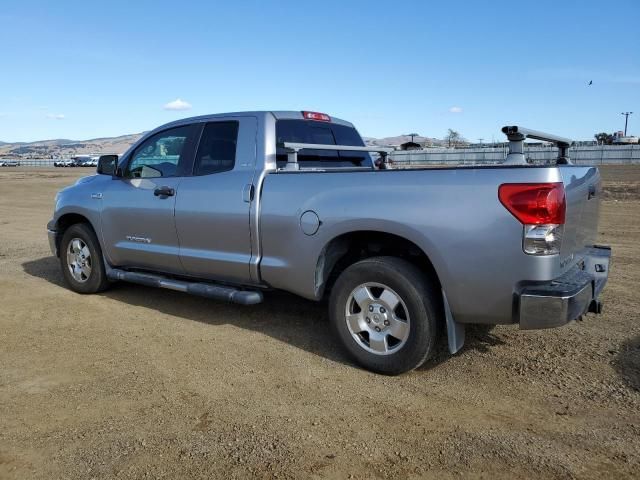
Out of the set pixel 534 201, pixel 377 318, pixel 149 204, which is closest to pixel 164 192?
pixel 149 204

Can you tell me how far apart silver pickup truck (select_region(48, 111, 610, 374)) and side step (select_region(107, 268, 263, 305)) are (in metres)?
0.02

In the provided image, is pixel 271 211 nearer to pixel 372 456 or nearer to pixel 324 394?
pixel 324 394

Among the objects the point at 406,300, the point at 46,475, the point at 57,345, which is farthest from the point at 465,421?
the point at 57,345

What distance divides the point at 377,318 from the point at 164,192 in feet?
8.52

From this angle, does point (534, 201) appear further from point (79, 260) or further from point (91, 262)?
point (79, 260)

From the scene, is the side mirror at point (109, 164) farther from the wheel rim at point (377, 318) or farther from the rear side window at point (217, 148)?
the wheel rim at point (377, 318)

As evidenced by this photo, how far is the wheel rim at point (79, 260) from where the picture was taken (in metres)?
6.48

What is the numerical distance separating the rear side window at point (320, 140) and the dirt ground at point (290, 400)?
1.57 meters

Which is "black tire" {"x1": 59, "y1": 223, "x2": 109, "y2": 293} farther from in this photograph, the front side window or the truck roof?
the truck roof

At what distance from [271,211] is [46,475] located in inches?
97.0

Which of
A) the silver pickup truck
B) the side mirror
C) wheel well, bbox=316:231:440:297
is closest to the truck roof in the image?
the silver pickup truck

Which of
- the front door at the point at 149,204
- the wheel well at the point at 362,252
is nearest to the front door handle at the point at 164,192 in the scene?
the front door at the point at 149,204

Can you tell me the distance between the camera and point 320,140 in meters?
5.62

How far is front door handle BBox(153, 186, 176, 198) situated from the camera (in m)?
5.38
